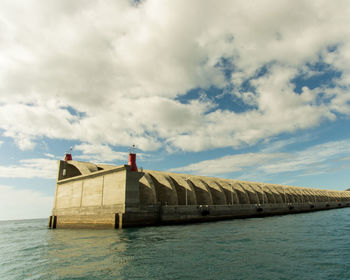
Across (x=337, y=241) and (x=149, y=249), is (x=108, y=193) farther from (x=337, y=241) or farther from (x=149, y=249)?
(x=337, y=241)

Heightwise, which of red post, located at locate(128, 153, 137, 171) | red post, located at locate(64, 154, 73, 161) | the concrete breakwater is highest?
red post, located at locate(64, 154, 73, 161)

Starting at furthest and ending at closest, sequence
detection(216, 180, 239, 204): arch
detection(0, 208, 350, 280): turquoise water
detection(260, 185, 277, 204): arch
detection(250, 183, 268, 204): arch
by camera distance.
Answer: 1. detection(260, 185, 277, 204): arch
2. detection(250, 183, 268, 204): arch
3. detection(216, 180, 239, 204): arch
4. detection(0, 208, 350, 280): turquoise water

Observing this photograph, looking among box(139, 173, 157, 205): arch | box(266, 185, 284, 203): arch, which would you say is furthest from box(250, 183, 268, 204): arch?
box(139, 173, 157, 205): arch

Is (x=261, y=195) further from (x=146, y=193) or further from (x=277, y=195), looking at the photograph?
(x=146, y=193)

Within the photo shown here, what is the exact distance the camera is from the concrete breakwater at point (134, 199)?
33.4 m

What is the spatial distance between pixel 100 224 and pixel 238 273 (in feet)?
95.9

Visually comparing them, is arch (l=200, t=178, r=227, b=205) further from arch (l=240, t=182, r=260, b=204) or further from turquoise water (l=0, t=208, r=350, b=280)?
turquoise water (l=0, t=208, r=350, b=280)

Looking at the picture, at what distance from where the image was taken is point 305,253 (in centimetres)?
1330

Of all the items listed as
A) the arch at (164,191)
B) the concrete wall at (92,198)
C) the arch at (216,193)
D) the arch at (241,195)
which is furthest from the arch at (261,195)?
the concrete wall at (92,198)

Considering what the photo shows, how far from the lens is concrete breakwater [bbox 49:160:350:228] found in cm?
3338

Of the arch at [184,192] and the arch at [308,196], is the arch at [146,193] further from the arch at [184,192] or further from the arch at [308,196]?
the arch at [308,196]

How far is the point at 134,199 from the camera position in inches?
1305

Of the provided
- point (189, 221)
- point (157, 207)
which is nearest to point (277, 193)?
point (189, 221)

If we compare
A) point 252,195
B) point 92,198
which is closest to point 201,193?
point 252,195
